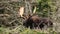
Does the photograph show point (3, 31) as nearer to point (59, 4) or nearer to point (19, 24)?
point (19, 24)

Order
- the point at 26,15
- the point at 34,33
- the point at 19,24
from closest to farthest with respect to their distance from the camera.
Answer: the point at 34,33 → the point at 19,24 → the point at 26,15

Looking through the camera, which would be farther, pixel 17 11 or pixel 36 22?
pixel 17 11

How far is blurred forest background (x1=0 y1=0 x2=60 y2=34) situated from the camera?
7.47 meters

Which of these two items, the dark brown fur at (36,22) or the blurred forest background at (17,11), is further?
the dark brown fur at (36,22)

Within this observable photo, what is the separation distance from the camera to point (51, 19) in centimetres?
794

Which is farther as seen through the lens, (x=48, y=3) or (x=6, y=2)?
(x=48, y=3)

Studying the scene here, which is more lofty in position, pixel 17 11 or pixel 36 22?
pixel 17 11

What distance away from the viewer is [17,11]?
8172mm

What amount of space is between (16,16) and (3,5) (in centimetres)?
64

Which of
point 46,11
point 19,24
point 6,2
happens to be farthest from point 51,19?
point 6,2

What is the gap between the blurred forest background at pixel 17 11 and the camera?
747 centimetres

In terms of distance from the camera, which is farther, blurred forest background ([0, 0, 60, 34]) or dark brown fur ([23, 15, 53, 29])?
dark brown fur ([23, 15, 53, 29])

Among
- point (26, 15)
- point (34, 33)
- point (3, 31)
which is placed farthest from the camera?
point (26, 15)

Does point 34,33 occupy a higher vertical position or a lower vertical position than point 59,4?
lower
